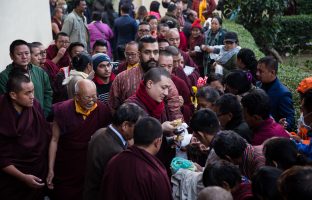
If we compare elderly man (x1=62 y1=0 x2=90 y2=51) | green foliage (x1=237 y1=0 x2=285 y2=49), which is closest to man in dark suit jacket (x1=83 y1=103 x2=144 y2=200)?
elderly man (x1=62 y1=0 x2=90 y2=51)

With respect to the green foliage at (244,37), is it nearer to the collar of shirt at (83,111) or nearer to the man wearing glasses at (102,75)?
the man wearing glasses at (102,75)

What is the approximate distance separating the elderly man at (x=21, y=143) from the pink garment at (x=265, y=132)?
2193 mm

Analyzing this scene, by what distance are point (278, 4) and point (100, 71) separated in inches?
329

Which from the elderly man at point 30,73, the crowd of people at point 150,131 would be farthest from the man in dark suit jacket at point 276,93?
the elderly man at point 30,73

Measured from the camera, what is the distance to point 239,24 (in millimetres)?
14070

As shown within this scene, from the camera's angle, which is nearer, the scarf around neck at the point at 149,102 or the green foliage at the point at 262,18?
the scarf around neck at the point at 149,102

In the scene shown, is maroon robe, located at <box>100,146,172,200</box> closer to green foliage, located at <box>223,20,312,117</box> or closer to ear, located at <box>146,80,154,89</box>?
ear, located at <box>146,80,154,89</box>

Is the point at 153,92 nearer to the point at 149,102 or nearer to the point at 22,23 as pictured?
the point at 149,102

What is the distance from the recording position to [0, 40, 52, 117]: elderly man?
649cm

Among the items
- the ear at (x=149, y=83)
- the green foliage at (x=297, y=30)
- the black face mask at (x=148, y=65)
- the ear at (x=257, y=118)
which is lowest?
the green foliage at (x=297, y=30)

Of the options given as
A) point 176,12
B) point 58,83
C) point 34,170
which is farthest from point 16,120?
point 176,12

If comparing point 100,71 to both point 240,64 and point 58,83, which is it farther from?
point 240,64

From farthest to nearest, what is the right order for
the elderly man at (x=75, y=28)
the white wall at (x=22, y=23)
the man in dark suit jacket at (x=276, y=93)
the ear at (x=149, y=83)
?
the elderly man at (x=75, y=28)
the white wall at (x=22, y=23)
the man in dark suit jacket at (x=276, y=93)
the ear at (x=149, y=83)

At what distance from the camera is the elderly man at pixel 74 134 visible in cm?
526
